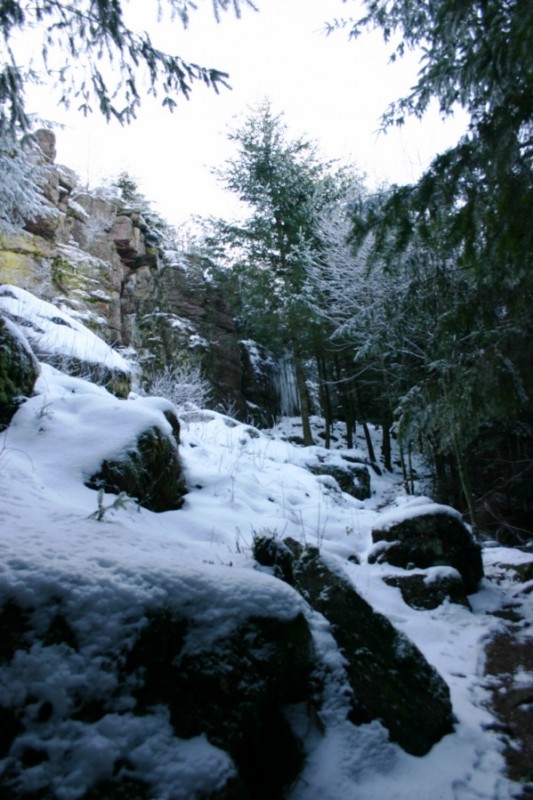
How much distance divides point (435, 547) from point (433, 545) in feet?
0.08

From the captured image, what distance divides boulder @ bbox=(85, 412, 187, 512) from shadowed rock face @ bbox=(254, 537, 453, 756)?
5.14ft

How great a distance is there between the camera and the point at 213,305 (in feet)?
63.2

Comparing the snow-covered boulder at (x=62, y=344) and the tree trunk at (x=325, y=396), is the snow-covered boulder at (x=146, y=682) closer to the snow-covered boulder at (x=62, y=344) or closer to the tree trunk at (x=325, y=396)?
the snow-covered boulder at (x=62, y=344)

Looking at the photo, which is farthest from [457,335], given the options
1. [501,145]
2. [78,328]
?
[78,328]

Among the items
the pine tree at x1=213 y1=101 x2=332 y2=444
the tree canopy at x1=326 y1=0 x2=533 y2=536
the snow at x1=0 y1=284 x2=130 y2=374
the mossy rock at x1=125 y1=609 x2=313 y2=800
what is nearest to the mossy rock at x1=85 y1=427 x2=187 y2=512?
the mossy rock at x1=125 y1=609 x2=313 y2=800

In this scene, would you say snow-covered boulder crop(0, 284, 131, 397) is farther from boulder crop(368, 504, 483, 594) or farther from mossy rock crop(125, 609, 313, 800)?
mossy rock crop(125, 609, 313, 800)

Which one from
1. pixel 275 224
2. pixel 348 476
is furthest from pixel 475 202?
pixel 275 224

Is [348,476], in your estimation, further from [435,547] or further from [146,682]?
[146,682]

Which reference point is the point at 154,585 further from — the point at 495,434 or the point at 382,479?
the point at 382,479

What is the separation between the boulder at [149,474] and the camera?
3.56m

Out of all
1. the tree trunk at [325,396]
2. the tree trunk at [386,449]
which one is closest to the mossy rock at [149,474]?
the tree trunk at [325,396]

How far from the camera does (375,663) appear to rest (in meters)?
2.26

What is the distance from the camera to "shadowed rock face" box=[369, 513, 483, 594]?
173 inches

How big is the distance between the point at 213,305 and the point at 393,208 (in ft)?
54.4
